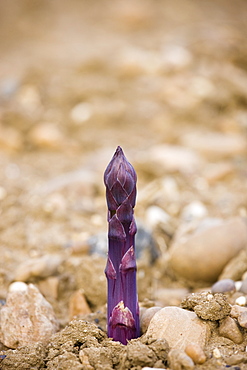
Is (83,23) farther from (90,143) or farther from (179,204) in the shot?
(179,204)

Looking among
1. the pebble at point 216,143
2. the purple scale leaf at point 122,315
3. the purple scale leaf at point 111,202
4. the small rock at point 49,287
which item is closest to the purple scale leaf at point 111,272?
the purple scale leaf at point 122,315

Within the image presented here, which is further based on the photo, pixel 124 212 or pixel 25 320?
pixel 25 320

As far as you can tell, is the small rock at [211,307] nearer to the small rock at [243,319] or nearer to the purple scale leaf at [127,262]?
the small rock at [243,319]

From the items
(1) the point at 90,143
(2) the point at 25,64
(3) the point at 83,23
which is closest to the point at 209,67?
(1) the point at 90,143

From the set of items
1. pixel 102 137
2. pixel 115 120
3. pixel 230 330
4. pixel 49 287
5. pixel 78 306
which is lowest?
pixel 230 330

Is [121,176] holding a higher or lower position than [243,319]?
higher

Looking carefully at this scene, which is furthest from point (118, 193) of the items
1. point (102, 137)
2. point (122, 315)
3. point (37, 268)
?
point (102, 137)

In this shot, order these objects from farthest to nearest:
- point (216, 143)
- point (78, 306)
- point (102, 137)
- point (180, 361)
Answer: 1. point (102, 137)
2. point (216, 143)
3. point (78, 306)
4. point (180, 361)

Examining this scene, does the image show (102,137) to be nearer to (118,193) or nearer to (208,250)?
(208,250)
